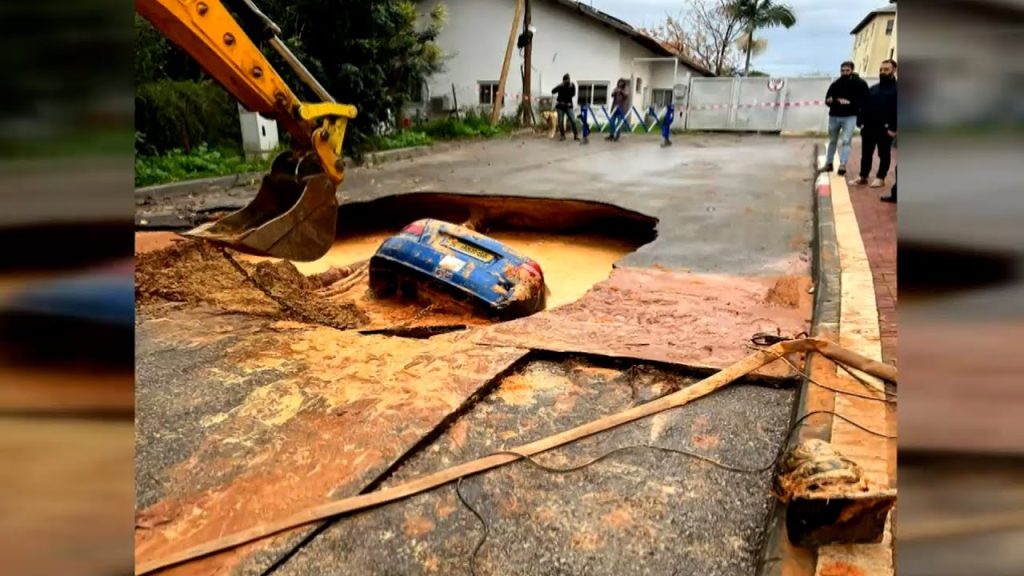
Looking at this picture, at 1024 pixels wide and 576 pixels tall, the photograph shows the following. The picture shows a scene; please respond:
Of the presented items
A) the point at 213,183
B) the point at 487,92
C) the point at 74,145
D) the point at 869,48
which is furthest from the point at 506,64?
the point at 869,48

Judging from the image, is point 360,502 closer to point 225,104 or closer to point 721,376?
point 721,376

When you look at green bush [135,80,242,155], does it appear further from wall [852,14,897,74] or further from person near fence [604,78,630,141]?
wall [852,14,897,74]

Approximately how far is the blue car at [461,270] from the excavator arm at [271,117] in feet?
2.14

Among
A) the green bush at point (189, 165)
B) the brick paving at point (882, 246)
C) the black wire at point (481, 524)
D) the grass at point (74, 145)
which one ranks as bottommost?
the black wire at point (481, 524)

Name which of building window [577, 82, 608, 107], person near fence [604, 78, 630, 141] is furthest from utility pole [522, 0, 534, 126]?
person near fence [604, 78, 630, 141]

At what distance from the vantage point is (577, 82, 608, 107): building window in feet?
83.8

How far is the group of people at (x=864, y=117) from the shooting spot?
898 centimetres

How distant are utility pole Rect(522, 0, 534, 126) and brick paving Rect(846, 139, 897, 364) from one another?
13373 millimetres

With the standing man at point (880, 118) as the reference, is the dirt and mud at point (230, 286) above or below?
below

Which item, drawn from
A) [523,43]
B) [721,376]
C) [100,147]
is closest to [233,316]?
[721,376]

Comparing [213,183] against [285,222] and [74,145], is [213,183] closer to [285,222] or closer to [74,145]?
[285,222]

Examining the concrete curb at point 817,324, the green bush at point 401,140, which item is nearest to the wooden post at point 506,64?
the green bush at point 401,140

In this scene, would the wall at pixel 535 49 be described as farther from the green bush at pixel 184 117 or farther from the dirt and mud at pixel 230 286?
the dirt and mud at pixel 230 286

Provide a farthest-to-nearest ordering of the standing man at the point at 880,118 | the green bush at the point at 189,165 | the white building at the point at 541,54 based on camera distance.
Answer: the white building at the point at 541,54 < the green bush at the point at 189,165 < the standing man at the point at 880,118
